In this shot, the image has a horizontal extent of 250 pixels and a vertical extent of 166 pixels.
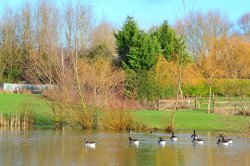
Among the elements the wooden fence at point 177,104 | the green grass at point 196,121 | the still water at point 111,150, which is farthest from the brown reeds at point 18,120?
the wooden fence at point 177,104

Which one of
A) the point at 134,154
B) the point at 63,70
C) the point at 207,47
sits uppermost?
the point at 207,47

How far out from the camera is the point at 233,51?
61375 millimetres

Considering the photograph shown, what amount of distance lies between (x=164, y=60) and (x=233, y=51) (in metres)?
11.0

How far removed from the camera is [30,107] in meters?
37.8

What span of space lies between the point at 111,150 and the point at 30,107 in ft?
47.4

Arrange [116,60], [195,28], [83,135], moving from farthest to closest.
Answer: [195,28]
[116,60]
[83,135]

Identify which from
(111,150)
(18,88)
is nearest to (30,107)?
(111,150)

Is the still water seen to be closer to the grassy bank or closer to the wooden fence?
the grassy bank

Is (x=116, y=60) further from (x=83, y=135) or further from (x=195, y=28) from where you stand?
(x=83, y=135)

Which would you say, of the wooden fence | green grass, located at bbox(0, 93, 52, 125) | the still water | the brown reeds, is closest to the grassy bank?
green grass, located at bbox(0, 93, 52, 125)

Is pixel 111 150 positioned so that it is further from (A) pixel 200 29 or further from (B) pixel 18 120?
(A) pixel 200 29

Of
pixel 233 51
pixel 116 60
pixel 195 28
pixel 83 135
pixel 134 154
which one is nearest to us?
pixel 134 154

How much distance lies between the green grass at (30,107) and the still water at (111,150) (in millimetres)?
5960

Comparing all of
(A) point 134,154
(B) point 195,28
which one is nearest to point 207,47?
(B) point 195,28
